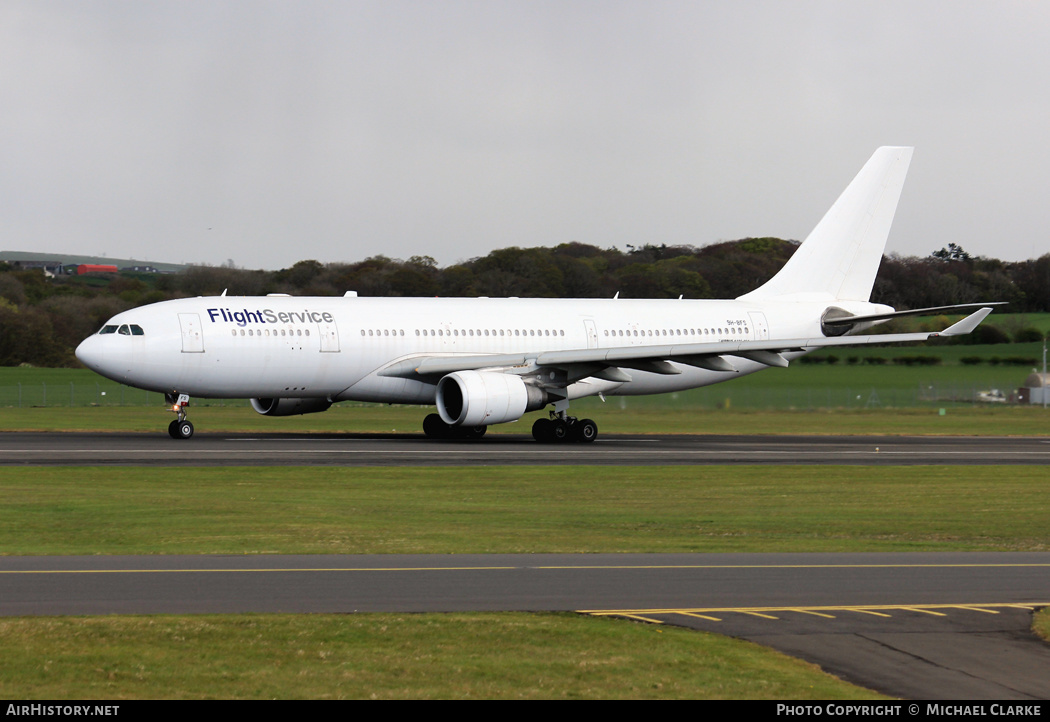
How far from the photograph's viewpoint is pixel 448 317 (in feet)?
136

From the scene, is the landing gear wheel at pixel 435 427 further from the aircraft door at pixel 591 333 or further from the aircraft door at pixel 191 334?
the aircraft door at pixel 191 334

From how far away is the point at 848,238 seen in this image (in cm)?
5044

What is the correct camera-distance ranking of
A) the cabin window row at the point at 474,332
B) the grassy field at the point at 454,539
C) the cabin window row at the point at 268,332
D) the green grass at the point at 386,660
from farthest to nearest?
the cabin window row at the point at 474,332 < the cabin window row at the point at 268,332 < the grassy field at the point at 454,539 < the green grass at the point at 386,660

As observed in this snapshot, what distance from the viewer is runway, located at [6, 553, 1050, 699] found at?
10.7 meters

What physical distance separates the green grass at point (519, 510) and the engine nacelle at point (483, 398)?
7.17 m

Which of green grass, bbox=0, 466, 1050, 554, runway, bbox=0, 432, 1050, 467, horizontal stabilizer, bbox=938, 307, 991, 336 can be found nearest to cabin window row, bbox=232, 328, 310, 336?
runway, bbox=0, 432, 1050, 467

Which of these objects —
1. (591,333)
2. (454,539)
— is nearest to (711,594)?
(454,539)

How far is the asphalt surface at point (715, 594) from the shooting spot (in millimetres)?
10664

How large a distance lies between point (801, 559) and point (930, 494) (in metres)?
10.2

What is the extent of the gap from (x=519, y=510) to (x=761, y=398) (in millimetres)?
41159

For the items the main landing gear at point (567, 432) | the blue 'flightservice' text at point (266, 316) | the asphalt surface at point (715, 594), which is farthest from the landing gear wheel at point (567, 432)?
the asphalt surface at point (715, 594)

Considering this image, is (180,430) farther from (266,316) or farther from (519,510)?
(519,510)

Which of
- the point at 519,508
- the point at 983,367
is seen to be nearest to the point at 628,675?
the point at 519,508

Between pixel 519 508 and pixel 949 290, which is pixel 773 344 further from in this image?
pixel 949 290
